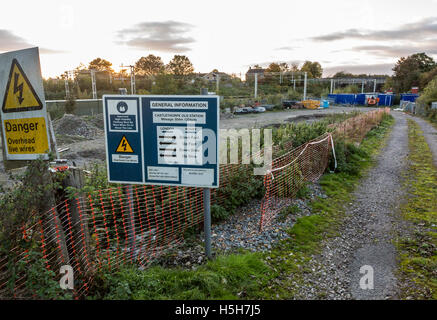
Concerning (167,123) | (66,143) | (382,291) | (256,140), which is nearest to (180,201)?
(167,123)

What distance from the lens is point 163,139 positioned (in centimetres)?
464

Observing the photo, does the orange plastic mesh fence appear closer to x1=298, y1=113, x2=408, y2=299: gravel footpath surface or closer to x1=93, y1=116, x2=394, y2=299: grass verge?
x1=93, y1=116, x2=394, y2=299: grass verge

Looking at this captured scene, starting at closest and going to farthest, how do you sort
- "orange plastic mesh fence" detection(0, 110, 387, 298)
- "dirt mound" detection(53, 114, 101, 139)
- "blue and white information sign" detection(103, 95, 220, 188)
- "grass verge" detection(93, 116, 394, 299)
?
1. "orange plastic mesh fence" detection(0, 110, 387, 298)
2. "grass verge" detection(93, 116, 394, 299)
3. "blue and white information sign" detection(103, 95, 220, 188)
4. "dirt mound" detection(53, 114, 101, 139)

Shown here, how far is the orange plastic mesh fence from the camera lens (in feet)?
11.1

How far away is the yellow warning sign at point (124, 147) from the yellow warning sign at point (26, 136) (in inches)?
45.2

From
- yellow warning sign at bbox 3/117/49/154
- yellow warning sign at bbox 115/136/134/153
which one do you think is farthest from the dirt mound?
yellow warning sign at bbox 3/117/49/154

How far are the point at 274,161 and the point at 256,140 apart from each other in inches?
82.1

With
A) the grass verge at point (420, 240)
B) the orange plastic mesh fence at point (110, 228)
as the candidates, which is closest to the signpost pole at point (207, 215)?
the orange plastic mesh fence at point (110, 228)

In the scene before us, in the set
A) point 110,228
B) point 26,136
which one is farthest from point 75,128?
point 26,136

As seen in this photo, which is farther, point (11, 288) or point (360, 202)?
point (360, 202)

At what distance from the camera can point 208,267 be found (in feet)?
15.4

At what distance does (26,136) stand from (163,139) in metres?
1.68

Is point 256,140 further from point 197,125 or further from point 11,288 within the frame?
point 11,288

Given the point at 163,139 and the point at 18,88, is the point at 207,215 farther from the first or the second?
the point at 18,88
